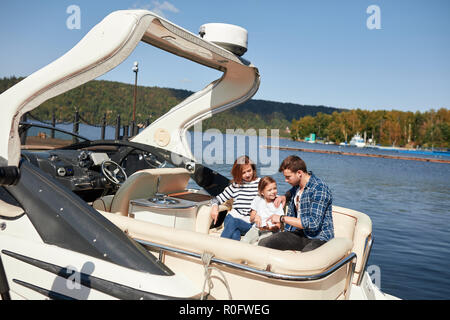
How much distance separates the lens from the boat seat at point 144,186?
3.60 meters

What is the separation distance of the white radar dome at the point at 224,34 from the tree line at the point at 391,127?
277ft

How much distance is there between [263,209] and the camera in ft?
11.0

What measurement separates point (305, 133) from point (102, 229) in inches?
3952

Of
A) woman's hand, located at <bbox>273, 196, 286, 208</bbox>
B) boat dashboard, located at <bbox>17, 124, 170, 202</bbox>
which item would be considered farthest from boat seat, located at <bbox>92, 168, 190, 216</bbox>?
woman's hand, located at <bbox>273, 196, 286, 208</bbox>

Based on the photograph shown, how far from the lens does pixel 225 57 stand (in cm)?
343

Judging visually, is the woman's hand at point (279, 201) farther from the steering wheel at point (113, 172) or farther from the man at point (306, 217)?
the steering wheel at point (113, 172)

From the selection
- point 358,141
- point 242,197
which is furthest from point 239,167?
point 358,141

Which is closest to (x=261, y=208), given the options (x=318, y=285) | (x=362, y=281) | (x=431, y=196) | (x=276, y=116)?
(x=362, y=281)

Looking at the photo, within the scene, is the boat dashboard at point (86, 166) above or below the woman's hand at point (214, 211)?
above

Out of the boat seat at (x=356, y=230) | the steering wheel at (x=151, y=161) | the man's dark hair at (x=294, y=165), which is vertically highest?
the man's dark hair at (x=294, y=165)

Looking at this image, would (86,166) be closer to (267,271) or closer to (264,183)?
(264,183)

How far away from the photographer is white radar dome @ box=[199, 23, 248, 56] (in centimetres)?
343

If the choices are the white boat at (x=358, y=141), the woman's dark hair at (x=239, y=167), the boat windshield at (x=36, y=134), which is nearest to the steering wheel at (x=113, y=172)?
the boat windshield at (x=36, y=134)

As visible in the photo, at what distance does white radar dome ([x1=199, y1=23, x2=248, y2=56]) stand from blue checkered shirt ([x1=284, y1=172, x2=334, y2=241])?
4.76 feet
